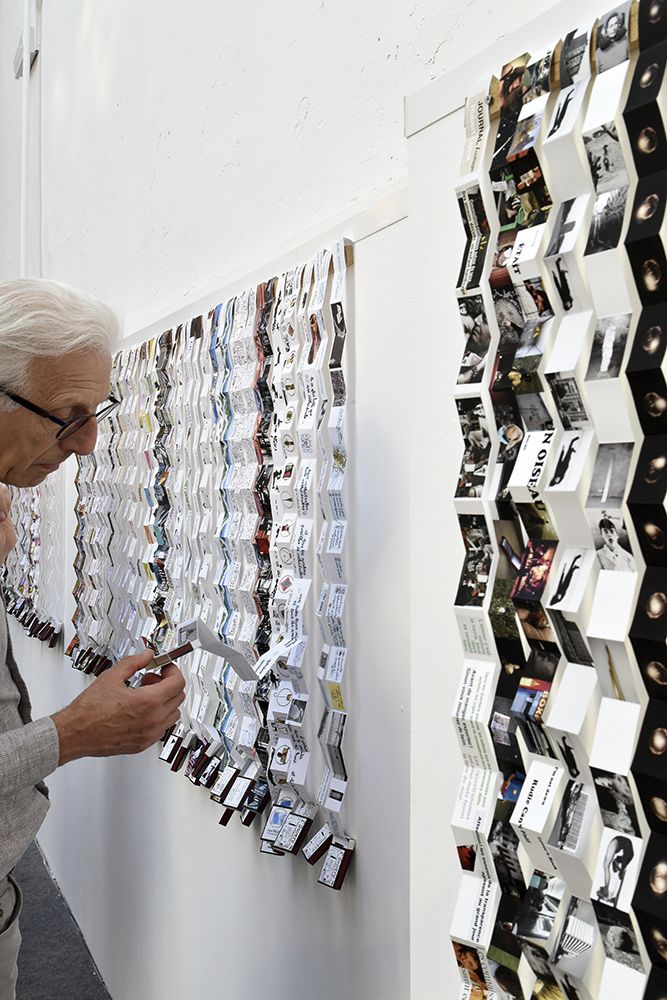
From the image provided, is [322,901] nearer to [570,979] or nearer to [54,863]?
[570,979]

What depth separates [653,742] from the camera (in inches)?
25.7

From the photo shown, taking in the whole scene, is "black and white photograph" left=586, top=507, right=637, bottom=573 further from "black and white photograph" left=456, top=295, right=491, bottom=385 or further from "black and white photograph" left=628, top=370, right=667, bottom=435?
"black and white photograph" left=456, top=295, right=491, bottom=385

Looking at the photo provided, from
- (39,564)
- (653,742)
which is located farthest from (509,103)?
(39,564)

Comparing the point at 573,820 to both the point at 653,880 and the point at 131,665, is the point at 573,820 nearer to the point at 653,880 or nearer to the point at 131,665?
the point at 653,880

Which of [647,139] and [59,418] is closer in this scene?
[647,139]

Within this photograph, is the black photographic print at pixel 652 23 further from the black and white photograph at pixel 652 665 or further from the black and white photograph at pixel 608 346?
the black and white photograph at pixel 652 665

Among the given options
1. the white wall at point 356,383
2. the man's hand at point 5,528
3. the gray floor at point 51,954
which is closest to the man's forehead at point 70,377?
the man's hand at point 5,528

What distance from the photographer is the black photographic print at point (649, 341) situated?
0.64 m

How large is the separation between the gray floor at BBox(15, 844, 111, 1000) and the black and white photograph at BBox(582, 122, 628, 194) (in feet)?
8.74

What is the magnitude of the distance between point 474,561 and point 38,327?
854 mm

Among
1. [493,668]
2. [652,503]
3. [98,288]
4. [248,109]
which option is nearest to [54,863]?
[98,288]

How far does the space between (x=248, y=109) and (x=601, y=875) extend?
1520mm

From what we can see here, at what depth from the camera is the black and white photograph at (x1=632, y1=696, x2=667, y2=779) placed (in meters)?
0.64

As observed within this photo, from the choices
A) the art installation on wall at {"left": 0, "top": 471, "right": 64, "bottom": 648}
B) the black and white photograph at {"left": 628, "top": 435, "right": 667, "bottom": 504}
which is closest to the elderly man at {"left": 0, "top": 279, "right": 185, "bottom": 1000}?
the black and white photograph at {"left": 628, "top": 435, "right": 667, "bottom": 504}
